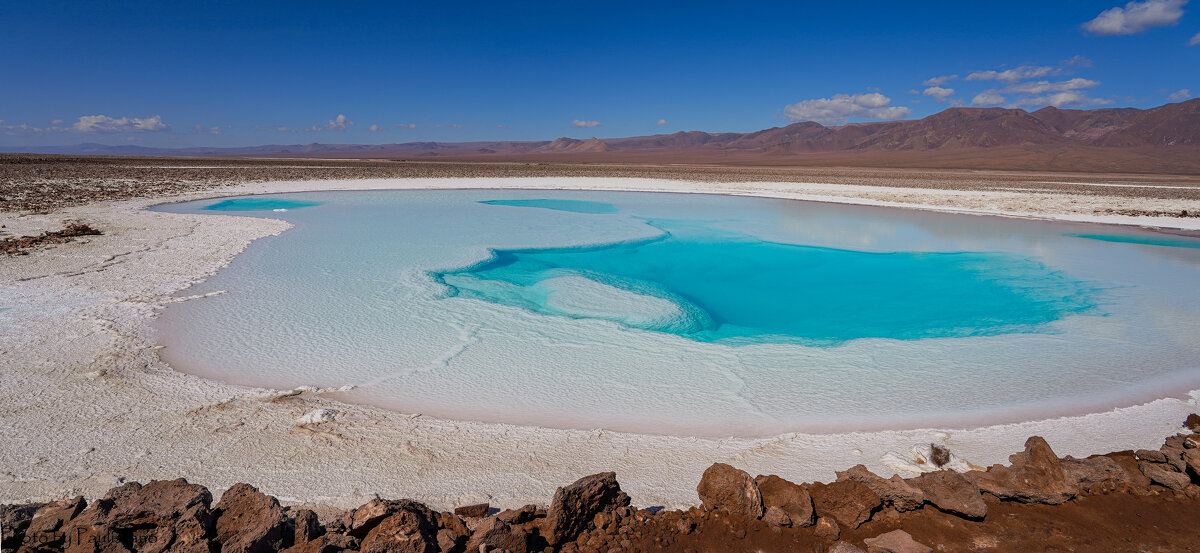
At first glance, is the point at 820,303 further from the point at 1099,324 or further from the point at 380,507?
the point at 380,507

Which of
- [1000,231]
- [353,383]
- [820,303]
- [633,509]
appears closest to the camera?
[633,509]

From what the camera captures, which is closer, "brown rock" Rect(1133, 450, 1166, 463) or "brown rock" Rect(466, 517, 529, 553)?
"brown rock" Rect(466, 517, 529, 553)

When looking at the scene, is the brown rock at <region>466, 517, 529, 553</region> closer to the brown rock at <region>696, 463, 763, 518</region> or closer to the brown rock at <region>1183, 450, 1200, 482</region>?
the brown rock at <region>696, 463, 763, 518</region>

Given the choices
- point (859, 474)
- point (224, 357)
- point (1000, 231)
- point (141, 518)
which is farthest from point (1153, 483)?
point (1000, 231)

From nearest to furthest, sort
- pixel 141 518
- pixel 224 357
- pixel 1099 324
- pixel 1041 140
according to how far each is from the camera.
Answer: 1. pixel 141 518
2. pixel 224 357
3. pixel 1099 324
4. pixel 1041 140

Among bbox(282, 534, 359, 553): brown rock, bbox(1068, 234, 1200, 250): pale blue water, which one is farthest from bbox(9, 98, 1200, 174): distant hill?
bbox(282, 534, 359, 553): brown rock

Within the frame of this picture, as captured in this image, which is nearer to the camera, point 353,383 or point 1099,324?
point 353,383

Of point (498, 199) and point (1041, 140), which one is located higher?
point (1041, 140)
